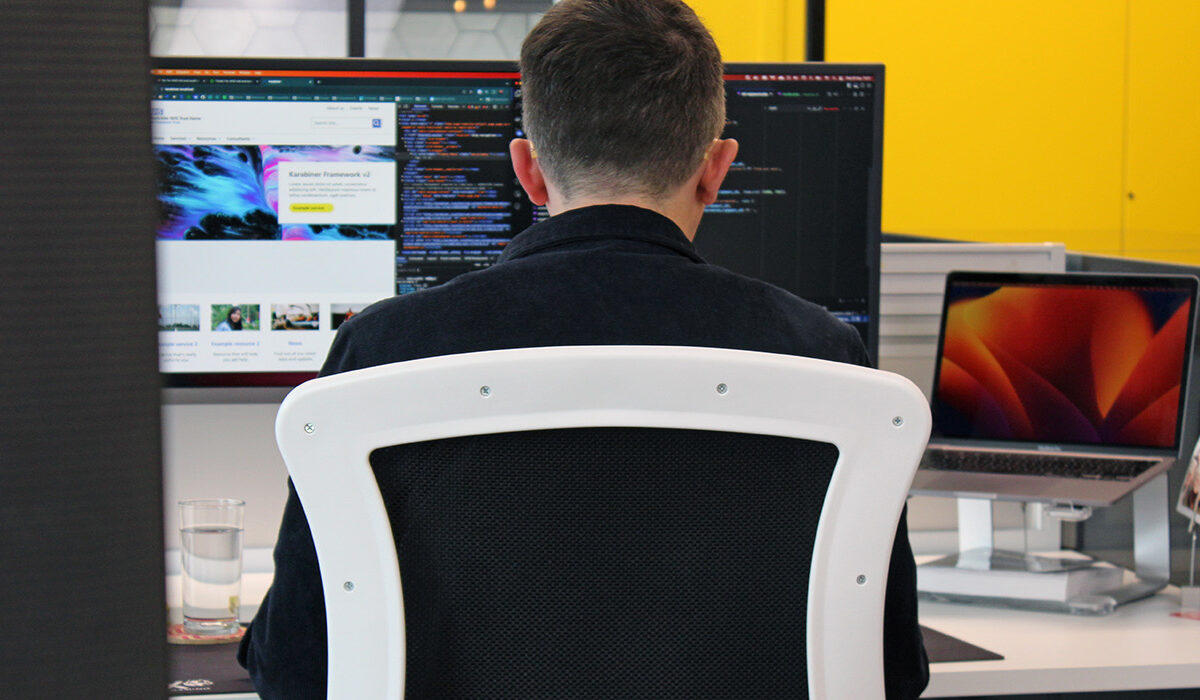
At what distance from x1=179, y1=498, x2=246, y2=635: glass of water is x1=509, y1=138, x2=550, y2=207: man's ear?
1.97 feet

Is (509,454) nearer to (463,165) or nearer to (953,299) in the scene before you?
(463,165)

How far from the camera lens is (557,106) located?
2.80 feet

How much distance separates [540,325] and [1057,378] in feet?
3.58

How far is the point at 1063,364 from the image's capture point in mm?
1593

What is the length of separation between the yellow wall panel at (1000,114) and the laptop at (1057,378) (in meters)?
2.24

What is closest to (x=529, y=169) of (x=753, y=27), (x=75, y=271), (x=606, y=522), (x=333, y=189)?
(x=606, y=522)

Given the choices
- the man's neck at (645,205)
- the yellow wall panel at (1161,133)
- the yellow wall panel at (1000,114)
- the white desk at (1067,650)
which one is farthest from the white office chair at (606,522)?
the yellow wall panel at (1161,133)

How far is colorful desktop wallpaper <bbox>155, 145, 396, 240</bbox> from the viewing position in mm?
1423

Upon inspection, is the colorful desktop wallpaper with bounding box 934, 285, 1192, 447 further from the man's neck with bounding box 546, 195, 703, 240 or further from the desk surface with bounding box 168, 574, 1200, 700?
the man's neck with bounding box 546, 195, 703, 240

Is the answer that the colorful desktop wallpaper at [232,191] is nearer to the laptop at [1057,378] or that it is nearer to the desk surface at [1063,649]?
the desk surface at [1063,649]

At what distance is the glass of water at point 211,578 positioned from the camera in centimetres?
127

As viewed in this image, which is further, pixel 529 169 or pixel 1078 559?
pixel 1078 559

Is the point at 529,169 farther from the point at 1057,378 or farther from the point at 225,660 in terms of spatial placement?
the point at 1057,378

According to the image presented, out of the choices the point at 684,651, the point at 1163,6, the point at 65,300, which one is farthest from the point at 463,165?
the point at 1163,6
